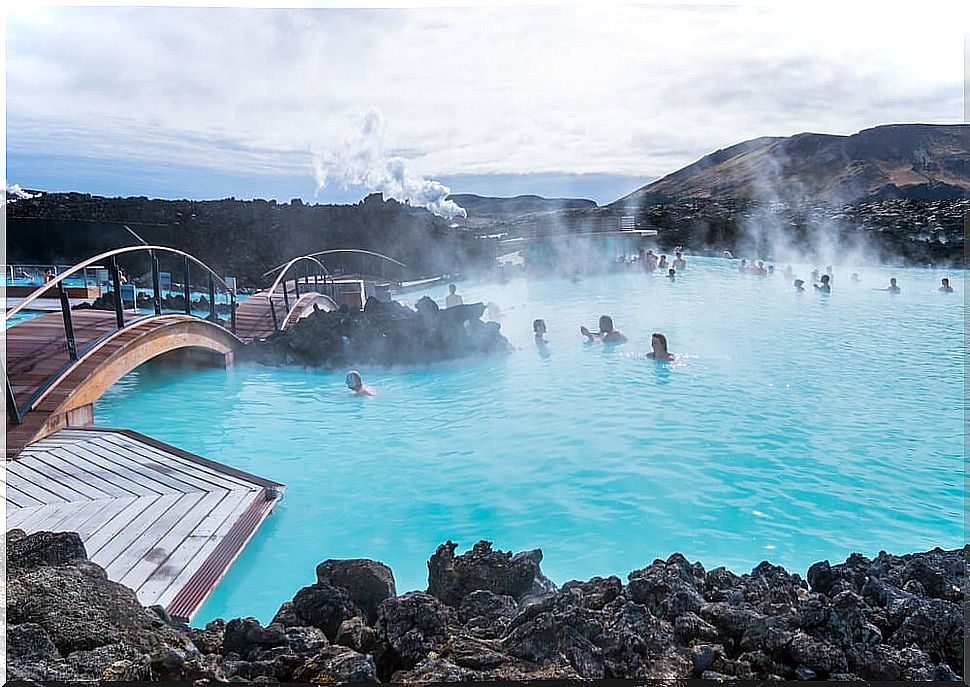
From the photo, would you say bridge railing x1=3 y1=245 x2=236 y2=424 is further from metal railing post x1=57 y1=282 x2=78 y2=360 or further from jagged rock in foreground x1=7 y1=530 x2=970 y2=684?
jagged rock in foreground x1=7 y1=530 x2=970 y2=684

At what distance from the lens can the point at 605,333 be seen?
5.20 m

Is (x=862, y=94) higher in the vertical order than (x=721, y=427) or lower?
higher

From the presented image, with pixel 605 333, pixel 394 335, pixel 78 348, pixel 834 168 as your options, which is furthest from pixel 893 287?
pixel 78 348

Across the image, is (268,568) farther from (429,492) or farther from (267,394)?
(267,394)

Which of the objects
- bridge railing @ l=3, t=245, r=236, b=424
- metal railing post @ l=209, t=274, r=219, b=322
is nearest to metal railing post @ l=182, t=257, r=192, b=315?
bridge railing @ l=3, t=245, r=236, b=424

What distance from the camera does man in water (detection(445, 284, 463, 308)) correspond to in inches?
240

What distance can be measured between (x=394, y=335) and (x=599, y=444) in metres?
2.95

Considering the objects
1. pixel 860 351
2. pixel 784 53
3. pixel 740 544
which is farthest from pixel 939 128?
pixel 740 544

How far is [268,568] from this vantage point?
10.7 ft

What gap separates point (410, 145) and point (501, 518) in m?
2.02

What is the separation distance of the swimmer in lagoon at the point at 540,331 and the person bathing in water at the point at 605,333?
414mm

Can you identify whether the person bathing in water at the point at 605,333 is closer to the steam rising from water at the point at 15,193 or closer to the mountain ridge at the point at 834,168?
the mountain ridge at the point at 834,168

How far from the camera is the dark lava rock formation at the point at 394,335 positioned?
612cm

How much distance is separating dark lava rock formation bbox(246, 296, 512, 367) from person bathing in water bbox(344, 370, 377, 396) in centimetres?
62
